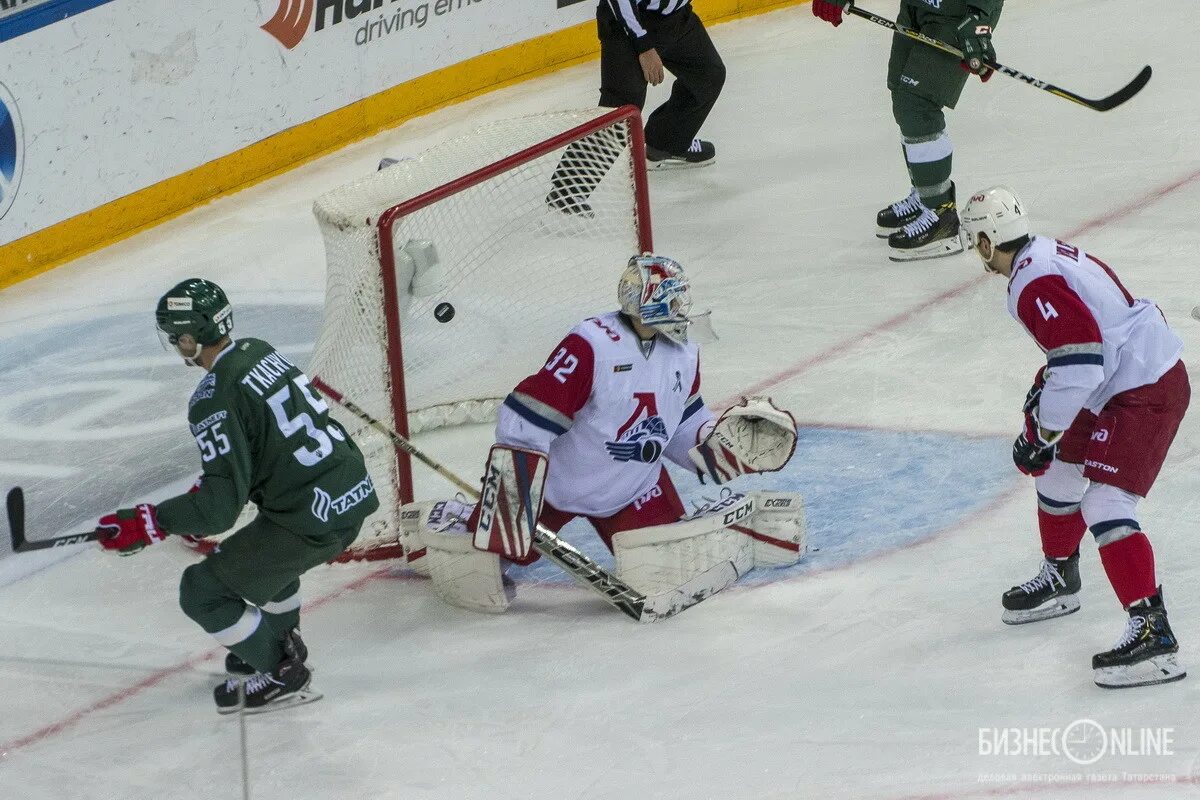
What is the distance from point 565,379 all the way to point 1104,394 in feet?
3.43

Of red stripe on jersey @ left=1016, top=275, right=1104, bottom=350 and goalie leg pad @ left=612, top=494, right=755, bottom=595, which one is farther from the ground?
red stripe on jersey @ left=1016, top=275, right=1104, bottom=350

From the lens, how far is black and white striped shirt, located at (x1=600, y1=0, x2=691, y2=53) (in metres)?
6.55

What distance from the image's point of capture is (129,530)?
3.25m

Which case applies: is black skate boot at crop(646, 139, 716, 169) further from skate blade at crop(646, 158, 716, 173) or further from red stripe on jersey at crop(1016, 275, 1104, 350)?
red stripe on jersey at crop(1016, 275, 1104, 350)

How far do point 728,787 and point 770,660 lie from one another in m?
0.49

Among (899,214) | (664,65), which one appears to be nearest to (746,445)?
(899,214)

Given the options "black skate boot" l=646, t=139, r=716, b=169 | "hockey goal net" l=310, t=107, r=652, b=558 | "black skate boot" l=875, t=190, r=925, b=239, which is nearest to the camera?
"hockey goal net" l=310, t=107, r=652, b=558

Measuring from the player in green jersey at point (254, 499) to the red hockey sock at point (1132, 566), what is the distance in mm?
1408

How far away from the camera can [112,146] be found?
631 centimetres

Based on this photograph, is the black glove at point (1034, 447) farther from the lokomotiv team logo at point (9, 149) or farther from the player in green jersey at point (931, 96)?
the lokomotiv team logo at point (9, 149)

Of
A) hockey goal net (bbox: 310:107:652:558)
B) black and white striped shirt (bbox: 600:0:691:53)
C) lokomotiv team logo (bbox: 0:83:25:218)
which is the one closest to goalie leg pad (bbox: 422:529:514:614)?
hockey goal net (bbox: 310:107:652:558)

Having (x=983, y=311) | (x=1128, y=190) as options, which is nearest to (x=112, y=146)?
(x=983, y=311)

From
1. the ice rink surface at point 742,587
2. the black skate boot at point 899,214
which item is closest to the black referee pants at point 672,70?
the ice rink surface at point 742,587

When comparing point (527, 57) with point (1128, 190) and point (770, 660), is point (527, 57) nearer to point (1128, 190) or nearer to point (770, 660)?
point (1128, 190)
